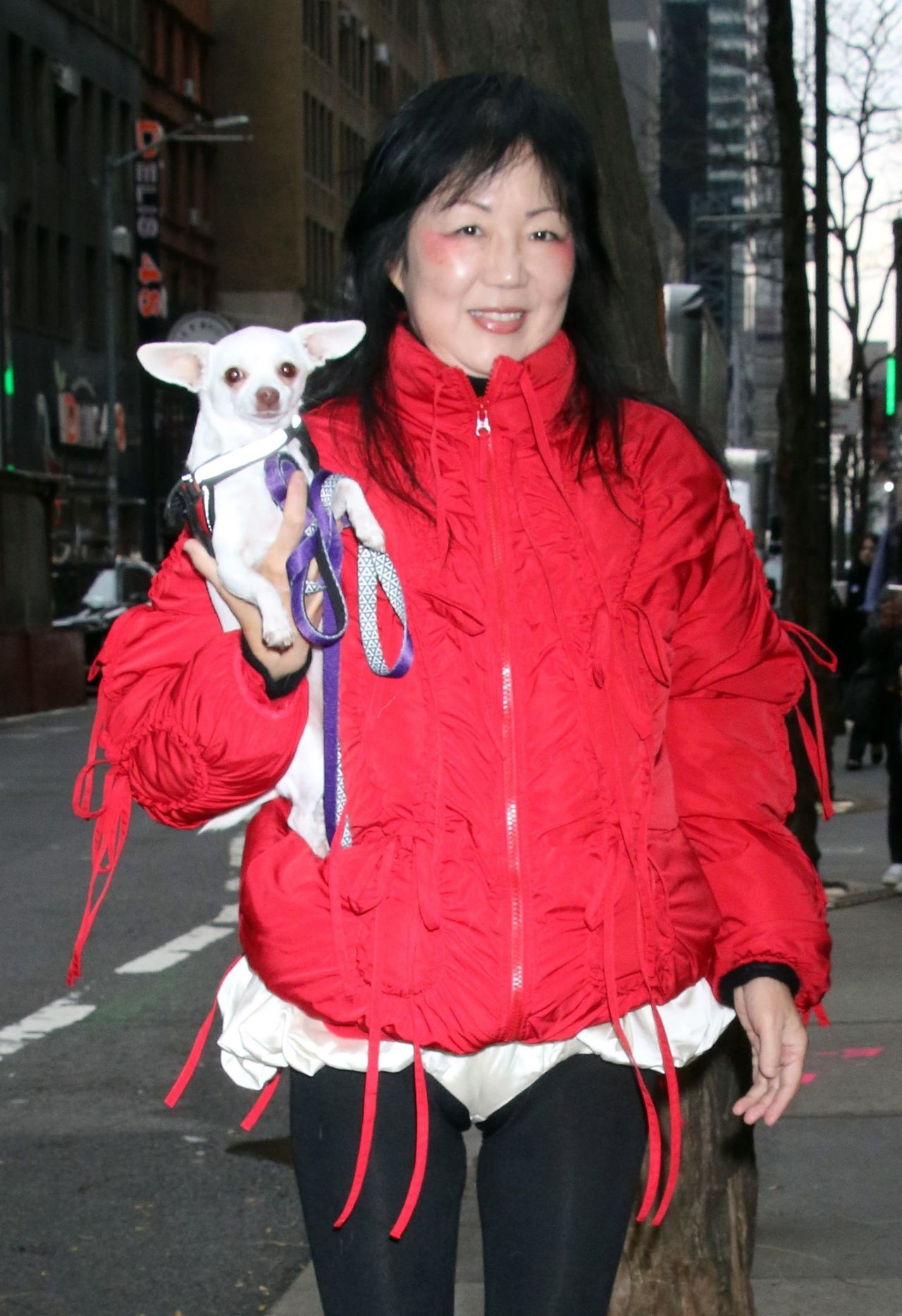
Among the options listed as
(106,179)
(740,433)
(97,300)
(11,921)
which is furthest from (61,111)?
(740,433)

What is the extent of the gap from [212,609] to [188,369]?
0.62 m

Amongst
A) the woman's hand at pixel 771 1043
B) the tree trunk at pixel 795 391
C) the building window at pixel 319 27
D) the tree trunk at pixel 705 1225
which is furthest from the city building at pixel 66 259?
the woman's hand at pixel 771 1043

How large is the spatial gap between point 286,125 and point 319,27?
3150mm

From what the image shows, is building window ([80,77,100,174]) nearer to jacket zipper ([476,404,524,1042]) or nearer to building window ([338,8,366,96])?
building window ([338,8,366,96])

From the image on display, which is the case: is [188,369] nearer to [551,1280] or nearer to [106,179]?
[551,1280]

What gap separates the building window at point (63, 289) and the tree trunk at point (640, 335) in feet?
151

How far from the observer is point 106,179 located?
1727 inches

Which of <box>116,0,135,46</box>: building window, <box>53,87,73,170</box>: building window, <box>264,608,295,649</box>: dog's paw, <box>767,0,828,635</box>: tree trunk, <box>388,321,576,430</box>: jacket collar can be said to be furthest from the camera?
<box>116,0,135,46</box>: building window

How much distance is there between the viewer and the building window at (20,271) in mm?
46625

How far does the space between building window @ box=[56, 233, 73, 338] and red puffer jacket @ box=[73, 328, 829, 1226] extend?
47.5 meters

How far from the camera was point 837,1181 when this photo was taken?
18.3 ft

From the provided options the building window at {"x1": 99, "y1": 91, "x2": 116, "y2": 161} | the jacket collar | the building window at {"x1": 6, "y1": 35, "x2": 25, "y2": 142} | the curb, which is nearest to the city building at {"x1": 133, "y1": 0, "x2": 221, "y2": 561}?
the building window at {"x1": 99, "y1": 91, "x2": 116, "y2": 161}

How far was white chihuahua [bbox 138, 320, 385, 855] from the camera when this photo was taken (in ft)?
8.26

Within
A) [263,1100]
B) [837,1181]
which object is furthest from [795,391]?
[263,1100]
